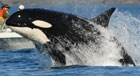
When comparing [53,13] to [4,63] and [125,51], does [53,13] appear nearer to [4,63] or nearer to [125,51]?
[125,51]

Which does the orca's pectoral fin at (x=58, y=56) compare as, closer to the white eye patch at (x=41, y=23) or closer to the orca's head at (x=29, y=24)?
the orca's head at (x=29, y=24)

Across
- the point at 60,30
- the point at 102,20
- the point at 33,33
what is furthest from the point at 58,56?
the point at 102,20

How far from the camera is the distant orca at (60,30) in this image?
13523 millimetres

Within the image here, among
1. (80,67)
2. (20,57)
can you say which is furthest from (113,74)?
(20,57)

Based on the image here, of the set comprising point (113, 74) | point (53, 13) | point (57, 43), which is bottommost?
point (113, 74)

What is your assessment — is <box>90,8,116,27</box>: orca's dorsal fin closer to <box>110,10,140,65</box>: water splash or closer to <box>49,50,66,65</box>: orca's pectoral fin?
<box>110,10,140,65</box>: water splash

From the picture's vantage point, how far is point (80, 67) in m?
13.6

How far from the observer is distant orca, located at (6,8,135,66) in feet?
44.4

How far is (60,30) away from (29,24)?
2.81 feet

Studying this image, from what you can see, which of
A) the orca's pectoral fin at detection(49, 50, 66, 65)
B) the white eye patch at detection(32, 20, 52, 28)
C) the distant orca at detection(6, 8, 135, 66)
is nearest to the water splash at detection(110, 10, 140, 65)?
the distant orca at detection(6, 8, 135, 66)

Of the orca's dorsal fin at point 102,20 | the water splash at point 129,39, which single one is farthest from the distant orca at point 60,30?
the water splash at point 129,39

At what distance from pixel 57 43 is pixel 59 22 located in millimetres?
577

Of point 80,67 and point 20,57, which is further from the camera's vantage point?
point 20,57

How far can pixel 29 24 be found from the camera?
44.5 ft
